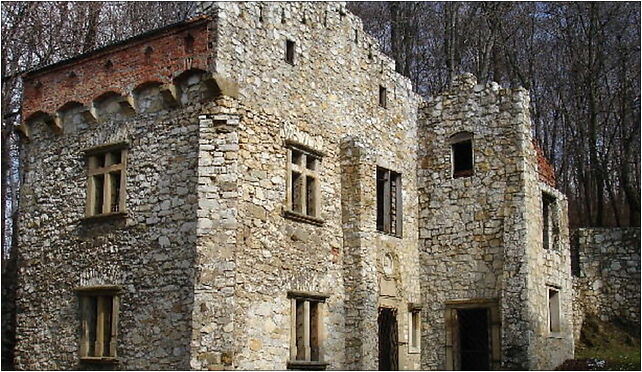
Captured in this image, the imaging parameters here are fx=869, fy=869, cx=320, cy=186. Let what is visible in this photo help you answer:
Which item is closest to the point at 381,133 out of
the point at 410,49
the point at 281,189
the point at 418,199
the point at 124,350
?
the point at 418,199

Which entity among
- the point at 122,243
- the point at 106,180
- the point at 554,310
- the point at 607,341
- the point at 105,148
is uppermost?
the point at 105,148

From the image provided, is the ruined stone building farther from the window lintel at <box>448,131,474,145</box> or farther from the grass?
the grass

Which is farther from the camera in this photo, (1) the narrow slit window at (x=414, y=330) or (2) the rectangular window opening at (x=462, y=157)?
(2) the rectangular window opening at (x=462, y=157)

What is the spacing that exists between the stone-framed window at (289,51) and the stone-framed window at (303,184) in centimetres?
183

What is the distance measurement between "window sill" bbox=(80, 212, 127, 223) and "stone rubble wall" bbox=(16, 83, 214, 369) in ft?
0.20

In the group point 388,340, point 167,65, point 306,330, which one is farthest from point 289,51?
point 388,340

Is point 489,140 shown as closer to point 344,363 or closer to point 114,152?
point 344,363

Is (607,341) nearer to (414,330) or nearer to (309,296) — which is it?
(414,330)

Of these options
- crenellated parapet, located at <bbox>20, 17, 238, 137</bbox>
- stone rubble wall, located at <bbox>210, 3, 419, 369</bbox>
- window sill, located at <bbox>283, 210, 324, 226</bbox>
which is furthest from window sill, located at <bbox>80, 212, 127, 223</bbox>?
window sill, located at <bbox>283, 210, 324, 226</bbox>

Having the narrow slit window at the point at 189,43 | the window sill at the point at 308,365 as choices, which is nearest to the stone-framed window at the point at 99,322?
the window sill at the point at 308,365

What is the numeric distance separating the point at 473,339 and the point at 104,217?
963cm

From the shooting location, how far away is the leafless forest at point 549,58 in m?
28.7

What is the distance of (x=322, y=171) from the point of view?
18.4 m

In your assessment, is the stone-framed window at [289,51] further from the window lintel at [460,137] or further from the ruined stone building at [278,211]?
the window lintel at [460,137]
